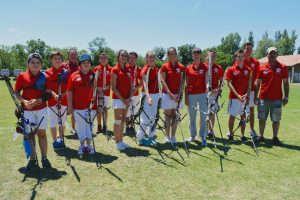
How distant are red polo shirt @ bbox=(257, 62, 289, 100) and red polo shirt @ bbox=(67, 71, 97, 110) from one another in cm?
446

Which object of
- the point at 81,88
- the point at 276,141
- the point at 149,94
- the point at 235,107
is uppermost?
the point at 81,88

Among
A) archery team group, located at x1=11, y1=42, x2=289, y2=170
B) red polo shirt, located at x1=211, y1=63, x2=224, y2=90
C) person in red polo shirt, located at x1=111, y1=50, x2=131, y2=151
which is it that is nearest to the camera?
archery team group, located at x1=11, y1=42, x2=289, y2=170

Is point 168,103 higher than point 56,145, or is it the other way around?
point 168,103

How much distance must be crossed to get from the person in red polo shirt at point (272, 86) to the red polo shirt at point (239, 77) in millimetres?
383

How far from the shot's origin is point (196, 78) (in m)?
8.26

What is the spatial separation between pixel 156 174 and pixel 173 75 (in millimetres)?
2741

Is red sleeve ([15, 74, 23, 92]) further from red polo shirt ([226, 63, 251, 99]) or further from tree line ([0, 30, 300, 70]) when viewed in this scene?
tree line ([0, 30, 300, 70])

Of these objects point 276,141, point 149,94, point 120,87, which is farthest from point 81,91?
point 276,141

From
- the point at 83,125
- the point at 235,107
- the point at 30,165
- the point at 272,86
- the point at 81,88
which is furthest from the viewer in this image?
the point at 235,107

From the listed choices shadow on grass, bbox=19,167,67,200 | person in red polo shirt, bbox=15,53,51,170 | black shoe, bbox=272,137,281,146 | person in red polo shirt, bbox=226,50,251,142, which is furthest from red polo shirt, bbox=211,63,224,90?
shadow on grass, bbox=19,167,67,200

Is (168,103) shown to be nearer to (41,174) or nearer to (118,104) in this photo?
(118,104)

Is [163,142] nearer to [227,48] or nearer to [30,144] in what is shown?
[30,144]

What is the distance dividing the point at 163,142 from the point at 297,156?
325 cm

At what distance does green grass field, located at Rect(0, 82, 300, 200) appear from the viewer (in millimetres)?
5277
